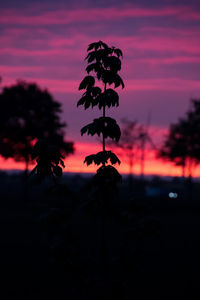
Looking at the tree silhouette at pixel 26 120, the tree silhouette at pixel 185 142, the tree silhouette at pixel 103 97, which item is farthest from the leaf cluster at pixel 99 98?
the tree silhouette at pixel 185 142

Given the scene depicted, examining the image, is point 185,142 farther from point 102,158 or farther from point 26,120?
point 102,158

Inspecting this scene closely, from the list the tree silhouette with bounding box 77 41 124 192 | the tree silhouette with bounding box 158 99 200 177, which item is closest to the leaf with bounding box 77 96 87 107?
the tree silhouette with bounding box 77 41 124 192

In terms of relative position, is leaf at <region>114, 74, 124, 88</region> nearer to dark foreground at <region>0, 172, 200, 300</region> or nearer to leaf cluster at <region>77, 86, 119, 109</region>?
leaf cluster at <region>77, 86, 119, 109</region>

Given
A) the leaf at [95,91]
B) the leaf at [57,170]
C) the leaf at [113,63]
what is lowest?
the leaf at [57,170]

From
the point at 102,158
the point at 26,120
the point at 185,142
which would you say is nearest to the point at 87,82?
the point at 102,158

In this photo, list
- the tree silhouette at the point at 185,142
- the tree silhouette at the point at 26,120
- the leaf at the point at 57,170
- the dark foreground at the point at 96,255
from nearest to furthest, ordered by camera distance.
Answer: the dark foreground at the point at 96,255
the leaf at the point at 57,170
the tree silhouette at the point at 26,120
the tree silhouette at the point at 185,142

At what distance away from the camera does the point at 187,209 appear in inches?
1844

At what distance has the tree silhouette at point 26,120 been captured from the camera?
50406 mm

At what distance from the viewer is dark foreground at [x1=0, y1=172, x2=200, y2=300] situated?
287 inches

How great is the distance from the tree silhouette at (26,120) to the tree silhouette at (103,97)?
140 ft

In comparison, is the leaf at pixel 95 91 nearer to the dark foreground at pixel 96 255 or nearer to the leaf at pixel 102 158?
the leaf at pixel 102 158

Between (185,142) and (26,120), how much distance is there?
85.2 ft

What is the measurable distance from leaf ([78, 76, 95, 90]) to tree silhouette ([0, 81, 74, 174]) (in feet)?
140

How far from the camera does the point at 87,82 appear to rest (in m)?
7.55
